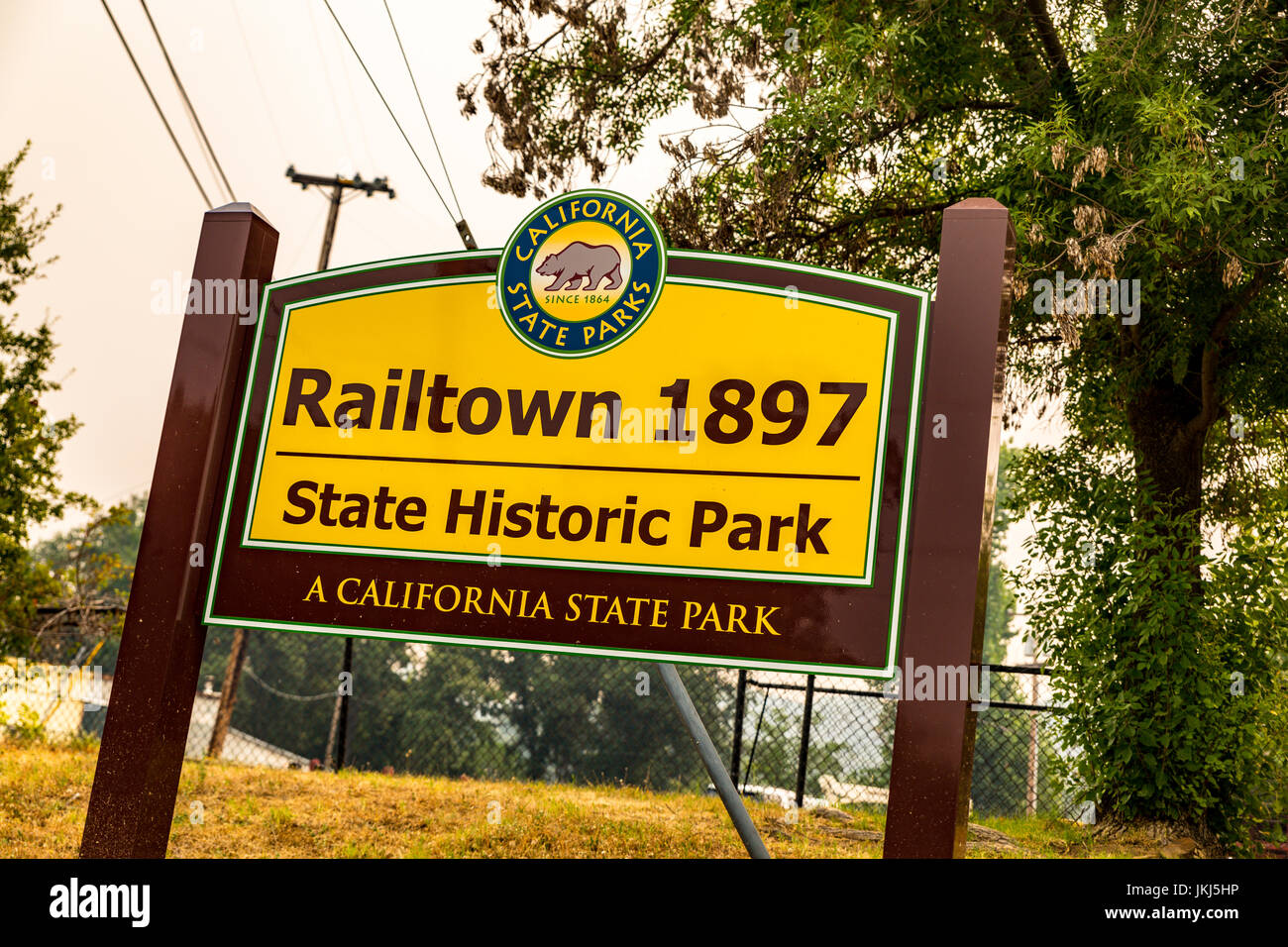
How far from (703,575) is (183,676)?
2.40m

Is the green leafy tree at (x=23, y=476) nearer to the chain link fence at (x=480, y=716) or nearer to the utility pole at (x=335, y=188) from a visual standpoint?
the utility pole at (x=335, y=188)

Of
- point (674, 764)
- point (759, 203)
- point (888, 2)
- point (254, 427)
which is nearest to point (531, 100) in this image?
point (759, 203)

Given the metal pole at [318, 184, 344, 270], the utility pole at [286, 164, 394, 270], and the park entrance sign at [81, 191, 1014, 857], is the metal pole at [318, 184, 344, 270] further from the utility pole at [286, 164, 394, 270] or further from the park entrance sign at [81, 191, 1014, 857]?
the park entrance sign at [81, 191, 1014, 857]

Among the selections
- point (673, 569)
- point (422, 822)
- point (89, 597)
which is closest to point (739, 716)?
point (422, 822)

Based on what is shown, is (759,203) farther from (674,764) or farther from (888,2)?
(674,764)

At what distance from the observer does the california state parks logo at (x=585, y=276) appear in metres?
4.46

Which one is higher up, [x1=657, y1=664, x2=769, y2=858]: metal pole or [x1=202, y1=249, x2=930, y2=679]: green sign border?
[x1=202, y1=249, x2=930, y2=679]: green sign border

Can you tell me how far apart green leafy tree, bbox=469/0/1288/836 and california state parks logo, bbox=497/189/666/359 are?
3077 millimetres

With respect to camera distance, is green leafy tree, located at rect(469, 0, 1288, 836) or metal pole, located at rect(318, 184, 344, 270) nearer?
green leafy tree, located at rect(469, 0, 1288, 836)

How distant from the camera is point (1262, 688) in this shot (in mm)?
7672

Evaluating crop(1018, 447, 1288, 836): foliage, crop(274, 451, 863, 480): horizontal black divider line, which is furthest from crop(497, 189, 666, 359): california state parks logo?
crop(1018, 447, 1288, 836): foliage

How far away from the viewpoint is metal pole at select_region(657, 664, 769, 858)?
4.70 meters

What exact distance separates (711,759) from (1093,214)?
173 inches
